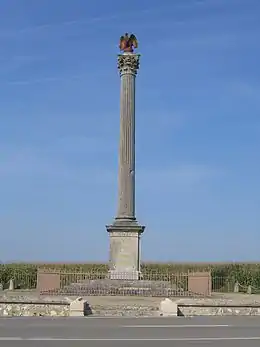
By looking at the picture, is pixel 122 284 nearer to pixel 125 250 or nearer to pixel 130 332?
→ pixel 125 250

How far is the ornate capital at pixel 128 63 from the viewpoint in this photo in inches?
1237

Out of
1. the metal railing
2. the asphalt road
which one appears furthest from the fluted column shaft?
the asphalt road

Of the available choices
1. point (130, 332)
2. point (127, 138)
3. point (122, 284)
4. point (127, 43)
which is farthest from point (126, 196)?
point (130, 332)

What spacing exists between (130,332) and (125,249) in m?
15.1

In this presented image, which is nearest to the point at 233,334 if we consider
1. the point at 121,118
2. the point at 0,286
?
the point at 121,118

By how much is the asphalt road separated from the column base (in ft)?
36.1

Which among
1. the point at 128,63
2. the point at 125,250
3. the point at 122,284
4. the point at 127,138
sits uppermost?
the point at 128,63

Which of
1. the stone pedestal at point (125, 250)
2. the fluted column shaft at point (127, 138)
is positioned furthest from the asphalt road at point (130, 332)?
the fluted column shaft at point (127, 138)

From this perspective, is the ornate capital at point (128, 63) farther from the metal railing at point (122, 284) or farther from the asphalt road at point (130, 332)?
the asphalt road at point (130, 332)

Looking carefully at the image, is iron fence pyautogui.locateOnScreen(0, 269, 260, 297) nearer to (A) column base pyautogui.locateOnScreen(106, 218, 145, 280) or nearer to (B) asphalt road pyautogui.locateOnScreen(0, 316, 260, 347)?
(A) column base pyautogui.locateOnScreen(106, 218, 145, 280)

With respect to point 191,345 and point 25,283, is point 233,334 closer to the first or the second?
point 191,345

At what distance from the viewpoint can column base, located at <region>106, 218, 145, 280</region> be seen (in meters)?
29.2

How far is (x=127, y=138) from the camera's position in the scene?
3062cm

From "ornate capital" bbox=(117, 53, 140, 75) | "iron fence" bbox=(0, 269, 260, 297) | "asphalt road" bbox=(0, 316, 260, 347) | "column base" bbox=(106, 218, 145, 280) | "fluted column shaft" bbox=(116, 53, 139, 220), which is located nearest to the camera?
"asphalt road" bbox=(0, 316, 260, 347)
